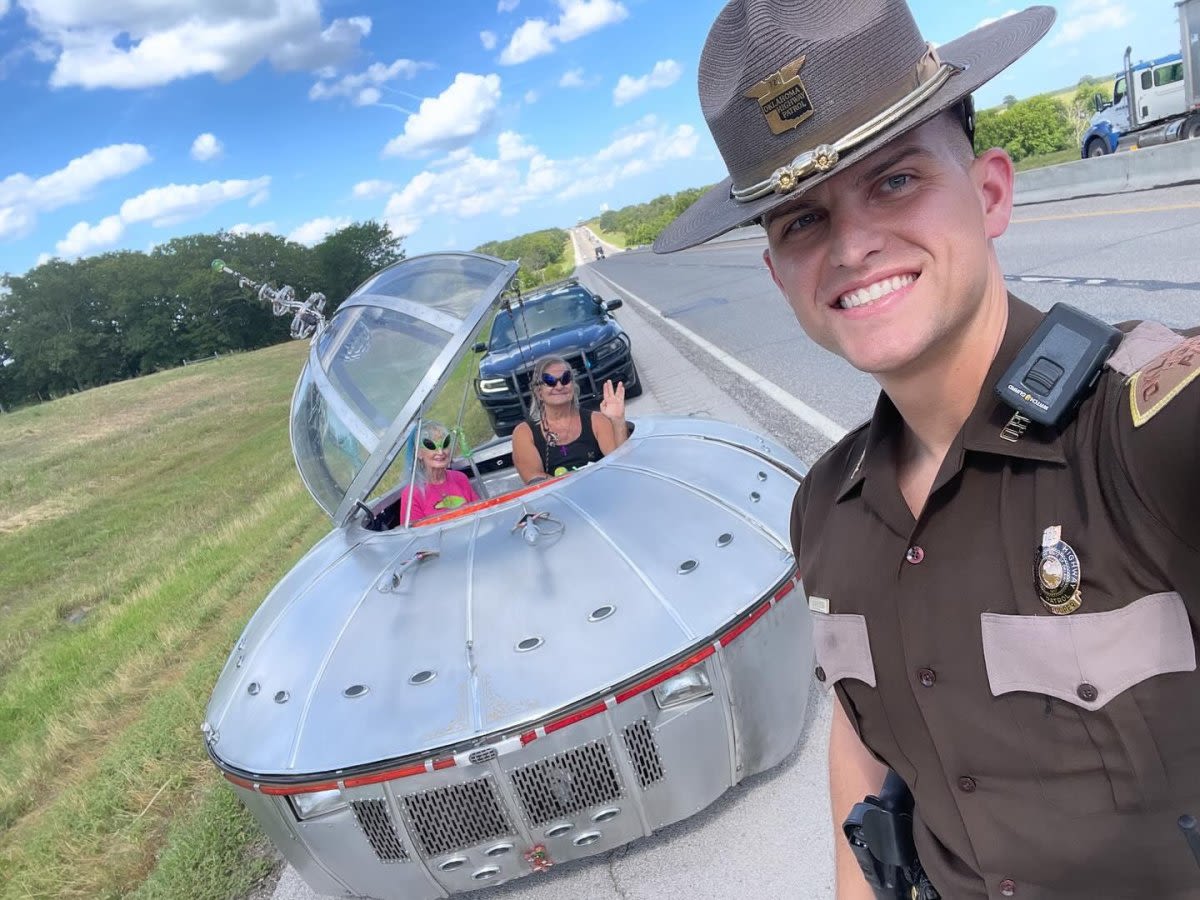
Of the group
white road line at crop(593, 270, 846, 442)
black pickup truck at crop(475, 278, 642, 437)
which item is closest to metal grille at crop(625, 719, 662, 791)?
white road line at crop(593, 270, 846, 442)

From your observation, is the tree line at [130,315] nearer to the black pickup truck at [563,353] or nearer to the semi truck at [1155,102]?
the semi truck at [1155,102]

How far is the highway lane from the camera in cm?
811

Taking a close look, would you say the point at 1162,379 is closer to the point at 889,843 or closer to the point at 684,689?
the point at 889,843

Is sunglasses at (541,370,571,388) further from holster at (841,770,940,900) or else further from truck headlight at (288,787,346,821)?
holster at (841,770,940,900)

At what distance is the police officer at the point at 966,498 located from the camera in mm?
1054

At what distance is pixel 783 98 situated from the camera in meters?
1.25

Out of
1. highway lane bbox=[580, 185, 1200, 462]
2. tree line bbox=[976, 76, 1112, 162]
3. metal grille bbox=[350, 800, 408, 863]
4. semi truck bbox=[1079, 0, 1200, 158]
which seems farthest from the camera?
tree line bbox=[976, 76, 1112, 162]

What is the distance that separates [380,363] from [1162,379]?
3.48m

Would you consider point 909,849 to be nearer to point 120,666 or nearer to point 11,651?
Result: point 120,666

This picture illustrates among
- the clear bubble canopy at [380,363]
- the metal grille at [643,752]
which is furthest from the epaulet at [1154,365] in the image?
the clear bubble canopy at [380,363]

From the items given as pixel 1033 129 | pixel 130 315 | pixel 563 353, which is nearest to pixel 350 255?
pixel 130 315

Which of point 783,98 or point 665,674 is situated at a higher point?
point 783,98

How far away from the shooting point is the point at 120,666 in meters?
8.63

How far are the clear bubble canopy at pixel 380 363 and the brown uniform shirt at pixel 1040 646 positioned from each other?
8.62 ft
